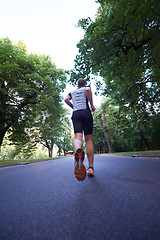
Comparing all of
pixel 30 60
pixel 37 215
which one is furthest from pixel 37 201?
pixel 30 60

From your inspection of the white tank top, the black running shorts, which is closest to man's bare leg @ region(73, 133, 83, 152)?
the black running shorts

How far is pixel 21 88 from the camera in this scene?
11.5m

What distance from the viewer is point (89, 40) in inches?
227

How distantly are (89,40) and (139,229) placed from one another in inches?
270

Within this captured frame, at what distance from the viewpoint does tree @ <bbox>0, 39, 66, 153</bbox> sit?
10547 millimetres

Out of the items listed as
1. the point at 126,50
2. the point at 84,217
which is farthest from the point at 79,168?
the point at 126,50

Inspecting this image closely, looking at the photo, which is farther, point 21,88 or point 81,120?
point 21,88

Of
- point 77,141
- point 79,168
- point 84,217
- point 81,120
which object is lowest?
point 84,217

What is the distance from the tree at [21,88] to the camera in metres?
10.5

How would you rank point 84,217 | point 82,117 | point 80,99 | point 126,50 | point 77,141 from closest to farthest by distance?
point 84,217
point 77,141
point 82,117
point 80,99
point 126,50

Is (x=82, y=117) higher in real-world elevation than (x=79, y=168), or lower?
higher

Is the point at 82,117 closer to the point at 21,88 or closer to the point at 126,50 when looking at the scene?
the point at 126,50

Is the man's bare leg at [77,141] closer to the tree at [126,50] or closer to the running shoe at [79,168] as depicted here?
the running shoe at [79,168]

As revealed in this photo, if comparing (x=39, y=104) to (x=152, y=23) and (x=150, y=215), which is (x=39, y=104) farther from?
(x=150, y=215)
